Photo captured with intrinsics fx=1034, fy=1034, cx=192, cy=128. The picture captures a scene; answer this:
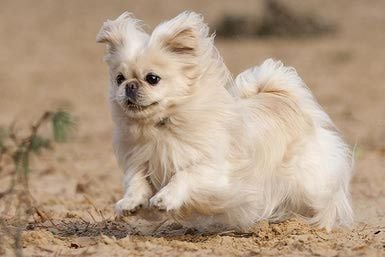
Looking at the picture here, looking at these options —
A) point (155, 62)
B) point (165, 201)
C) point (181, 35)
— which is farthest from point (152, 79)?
point (165, 201)

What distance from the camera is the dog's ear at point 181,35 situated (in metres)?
6.23

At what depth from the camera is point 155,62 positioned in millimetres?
6148

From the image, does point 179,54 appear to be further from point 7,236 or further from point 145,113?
point 7,236

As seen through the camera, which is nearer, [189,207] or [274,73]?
[189,207]

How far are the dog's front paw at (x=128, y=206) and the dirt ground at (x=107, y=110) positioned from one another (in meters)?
0.18

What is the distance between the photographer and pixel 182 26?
6.30m

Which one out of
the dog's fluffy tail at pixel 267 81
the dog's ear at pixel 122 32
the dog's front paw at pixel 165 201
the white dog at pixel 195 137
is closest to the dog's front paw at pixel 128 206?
the white dog at pixel 195 137

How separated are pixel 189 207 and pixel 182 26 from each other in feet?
3.62

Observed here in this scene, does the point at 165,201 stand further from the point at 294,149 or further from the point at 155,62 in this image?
the point at 294,149

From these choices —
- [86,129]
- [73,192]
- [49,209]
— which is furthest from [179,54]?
[86,129]

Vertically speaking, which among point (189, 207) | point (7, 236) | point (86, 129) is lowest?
point (86, 129)

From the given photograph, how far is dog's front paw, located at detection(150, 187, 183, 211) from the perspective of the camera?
19.5 feet

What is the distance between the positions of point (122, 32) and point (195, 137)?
2.61 feet

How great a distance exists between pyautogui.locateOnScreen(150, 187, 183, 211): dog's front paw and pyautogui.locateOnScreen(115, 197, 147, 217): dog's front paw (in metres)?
0.12
